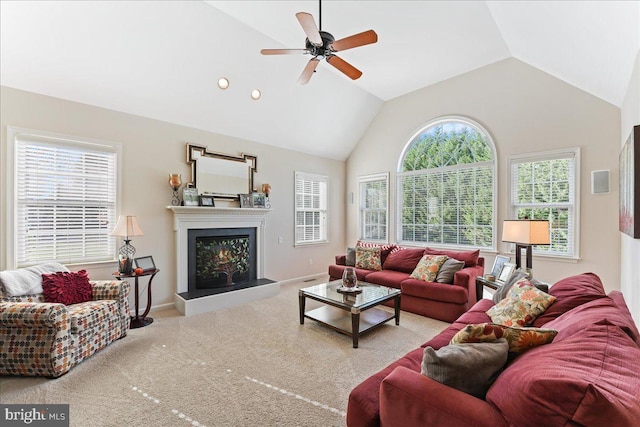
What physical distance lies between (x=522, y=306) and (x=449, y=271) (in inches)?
71.8

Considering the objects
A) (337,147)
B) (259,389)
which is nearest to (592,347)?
(259,389)

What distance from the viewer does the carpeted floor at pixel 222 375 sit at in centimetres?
200

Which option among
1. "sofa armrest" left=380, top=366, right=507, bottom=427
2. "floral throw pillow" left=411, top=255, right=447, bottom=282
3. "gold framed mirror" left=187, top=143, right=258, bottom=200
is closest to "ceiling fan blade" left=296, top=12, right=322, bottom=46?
"sofa armrest" left=380, top=366, right=507, bottom=427

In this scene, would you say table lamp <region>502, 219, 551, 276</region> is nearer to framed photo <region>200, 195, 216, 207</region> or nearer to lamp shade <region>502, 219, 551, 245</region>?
lamp shade <region>502, 219, 551, 245</region>

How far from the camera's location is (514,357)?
4.48ft

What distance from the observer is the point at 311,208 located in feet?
20.6

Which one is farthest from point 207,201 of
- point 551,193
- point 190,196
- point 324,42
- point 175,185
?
point 551,193

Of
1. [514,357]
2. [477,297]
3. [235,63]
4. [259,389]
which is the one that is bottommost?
[259,389]

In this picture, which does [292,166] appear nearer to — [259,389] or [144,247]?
[144,247]

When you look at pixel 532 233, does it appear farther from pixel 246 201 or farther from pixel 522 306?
pixel 246 201

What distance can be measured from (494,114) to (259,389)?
498cm

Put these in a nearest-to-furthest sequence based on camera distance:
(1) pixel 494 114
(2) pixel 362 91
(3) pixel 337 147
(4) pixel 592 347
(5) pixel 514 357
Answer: (4) pixel 592 347
(5) pixel 514 357
(1) pixel 494 114
(2) pixel 362 91
(3) pixel 337 147

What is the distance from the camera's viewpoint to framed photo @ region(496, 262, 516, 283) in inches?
126

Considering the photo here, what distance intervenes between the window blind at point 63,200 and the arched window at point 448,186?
16.0 ft
